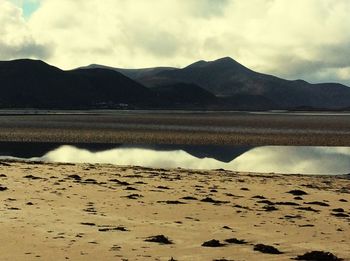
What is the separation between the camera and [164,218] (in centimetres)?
1902

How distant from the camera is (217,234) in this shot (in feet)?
53.6

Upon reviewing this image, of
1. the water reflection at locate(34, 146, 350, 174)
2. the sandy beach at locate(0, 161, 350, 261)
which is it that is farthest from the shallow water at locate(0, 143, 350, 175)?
the sandy beach at locate(0, 161, 350, 261)

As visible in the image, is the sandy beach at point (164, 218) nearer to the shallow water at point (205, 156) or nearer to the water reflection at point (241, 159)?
the water reflection at point (241, 159)

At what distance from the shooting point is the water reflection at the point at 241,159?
153ft

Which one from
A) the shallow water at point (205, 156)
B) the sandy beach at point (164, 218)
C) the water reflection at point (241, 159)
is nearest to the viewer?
the sandy beach at point (164, 218)

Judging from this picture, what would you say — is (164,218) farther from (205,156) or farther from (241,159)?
(205,156)

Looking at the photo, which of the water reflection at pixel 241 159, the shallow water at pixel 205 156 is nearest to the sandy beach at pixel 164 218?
the water reflection at pixel 241 159

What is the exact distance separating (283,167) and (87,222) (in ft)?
107

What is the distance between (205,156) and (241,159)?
4.22 meters

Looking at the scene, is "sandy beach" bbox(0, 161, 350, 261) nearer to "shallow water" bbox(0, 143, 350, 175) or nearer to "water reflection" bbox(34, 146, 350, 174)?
"water reflection" bbox(34, 146, 350, 174)

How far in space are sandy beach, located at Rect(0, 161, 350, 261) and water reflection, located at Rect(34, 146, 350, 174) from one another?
1454cm

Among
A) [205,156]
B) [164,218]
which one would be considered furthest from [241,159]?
[164,218]

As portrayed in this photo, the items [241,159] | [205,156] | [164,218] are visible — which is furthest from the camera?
[205,156]

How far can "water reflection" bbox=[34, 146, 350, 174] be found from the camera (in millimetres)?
46625
